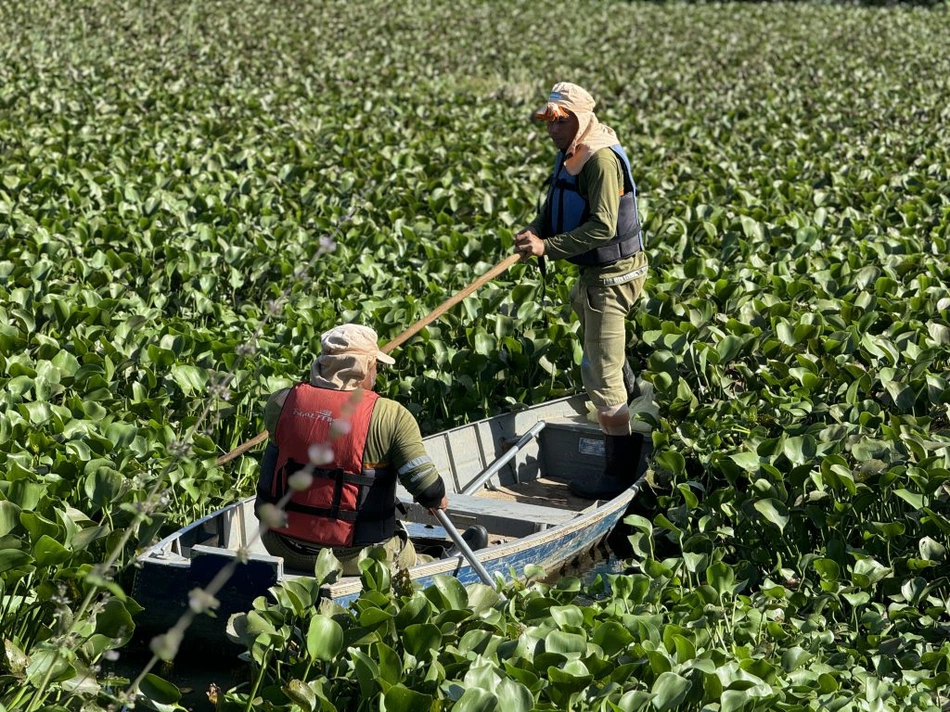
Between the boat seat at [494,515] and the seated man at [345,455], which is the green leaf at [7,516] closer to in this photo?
the seated man at [345,455]

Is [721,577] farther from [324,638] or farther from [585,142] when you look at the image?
[585,142]

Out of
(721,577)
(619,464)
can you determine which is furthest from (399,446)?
(619,464)

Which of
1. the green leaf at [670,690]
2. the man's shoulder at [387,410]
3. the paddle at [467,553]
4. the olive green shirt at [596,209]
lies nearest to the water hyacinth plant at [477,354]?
the green leaf at [670,690]

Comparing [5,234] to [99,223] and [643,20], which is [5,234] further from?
[643,20]

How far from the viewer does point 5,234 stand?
8750 millimetres

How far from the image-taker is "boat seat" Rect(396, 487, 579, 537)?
6.17 metres

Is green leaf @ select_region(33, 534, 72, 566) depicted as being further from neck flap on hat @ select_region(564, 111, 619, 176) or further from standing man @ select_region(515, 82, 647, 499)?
neck flap on hat @ select_region(564, 111, 619, 176)

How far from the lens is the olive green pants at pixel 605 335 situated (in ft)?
21.8

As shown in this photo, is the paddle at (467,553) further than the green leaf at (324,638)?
Yes

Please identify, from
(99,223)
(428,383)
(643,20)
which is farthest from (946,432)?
(643,20)

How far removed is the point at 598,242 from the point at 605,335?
1.72 ft

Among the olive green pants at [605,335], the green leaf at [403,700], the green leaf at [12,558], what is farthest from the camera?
the olive green pants at [605,335]

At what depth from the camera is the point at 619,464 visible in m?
6.90

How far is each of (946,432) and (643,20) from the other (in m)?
21.9
